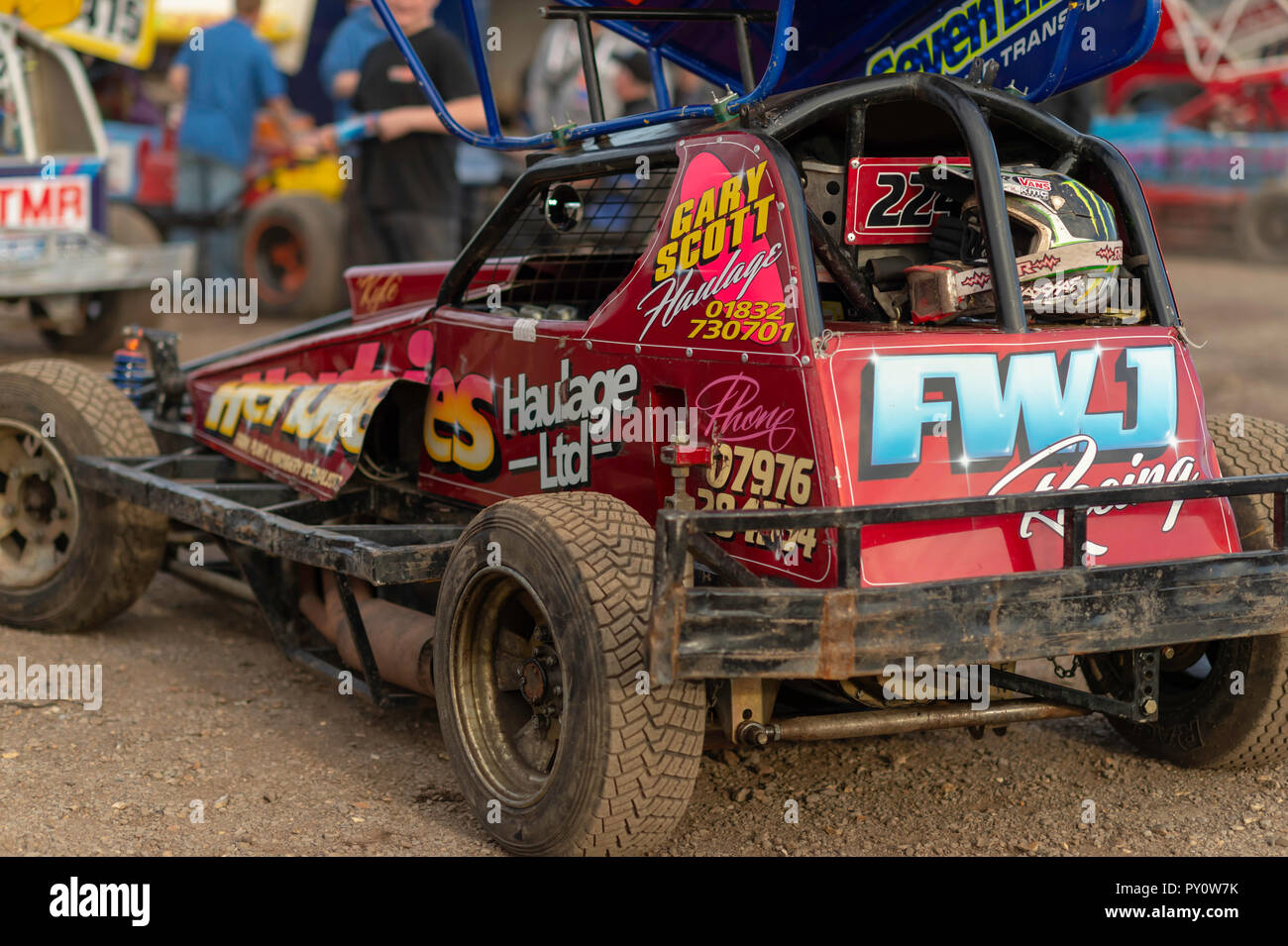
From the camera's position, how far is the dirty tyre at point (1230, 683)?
3.89m

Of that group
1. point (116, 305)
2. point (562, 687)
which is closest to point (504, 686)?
point (562, 687)

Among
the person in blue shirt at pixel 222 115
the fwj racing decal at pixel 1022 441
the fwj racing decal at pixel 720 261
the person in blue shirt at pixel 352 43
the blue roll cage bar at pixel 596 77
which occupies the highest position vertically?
the person in blue shirt at pixel 352 43

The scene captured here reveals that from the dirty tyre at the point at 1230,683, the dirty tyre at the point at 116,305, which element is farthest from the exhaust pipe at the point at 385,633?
the dirty tyre at the point at 116,305

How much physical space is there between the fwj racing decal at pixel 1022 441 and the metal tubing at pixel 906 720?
1.42 ft


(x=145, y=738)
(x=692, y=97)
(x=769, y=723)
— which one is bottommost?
(x=145, y=738)

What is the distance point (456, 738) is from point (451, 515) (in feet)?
3.51

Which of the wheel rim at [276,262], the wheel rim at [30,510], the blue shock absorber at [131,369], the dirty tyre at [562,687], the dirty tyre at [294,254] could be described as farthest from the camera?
the wheel rim at [276,262]

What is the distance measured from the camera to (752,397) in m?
3.43

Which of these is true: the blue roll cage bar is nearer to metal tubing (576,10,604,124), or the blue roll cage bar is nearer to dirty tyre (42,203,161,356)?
metal tubing (576,10,604,124)

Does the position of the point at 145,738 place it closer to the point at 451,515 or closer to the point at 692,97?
the point at 451,515

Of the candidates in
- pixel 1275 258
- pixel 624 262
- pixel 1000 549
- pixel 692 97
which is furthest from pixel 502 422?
pixel 1275 258

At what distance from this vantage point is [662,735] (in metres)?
3.22

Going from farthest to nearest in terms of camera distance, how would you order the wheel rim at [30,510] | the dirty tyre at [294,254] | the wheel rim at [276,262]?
the wheel rim at [276,262], the dirty tyre at [294,254], the wheel rim at [30,510]

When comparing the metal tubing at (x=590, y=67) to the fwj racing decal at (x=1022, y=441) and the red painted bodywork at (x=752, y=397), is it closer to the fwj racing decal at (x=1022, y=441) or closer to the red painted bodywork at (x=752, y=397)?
the red painted bodywork at (x=752, y=397)
